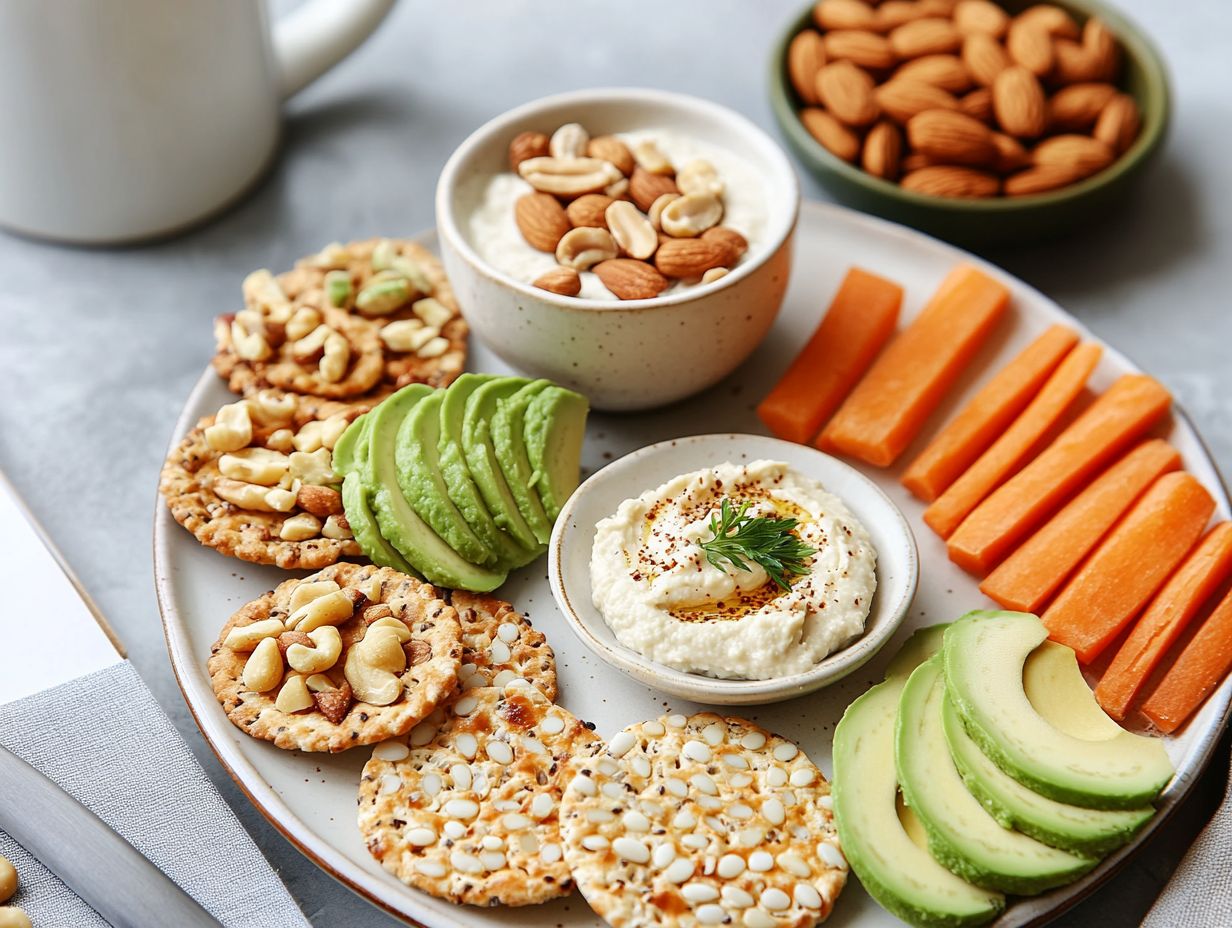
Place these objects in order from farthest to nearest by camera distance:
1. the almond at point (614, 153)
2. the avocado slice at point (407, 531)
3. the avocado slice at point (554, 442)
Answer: the almond at point (614, 153)
the avocado slice at point (554, 442)
the avocado slice at point (407, 531)

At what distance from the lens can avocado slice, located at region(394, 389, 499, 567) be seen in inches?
94.4

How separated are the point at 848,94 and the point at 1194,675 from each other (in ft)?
5.91

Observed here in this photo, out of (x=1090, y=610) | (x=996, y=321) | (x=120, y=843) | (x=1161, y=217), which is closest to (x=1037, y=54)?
(x=1161, y=217)

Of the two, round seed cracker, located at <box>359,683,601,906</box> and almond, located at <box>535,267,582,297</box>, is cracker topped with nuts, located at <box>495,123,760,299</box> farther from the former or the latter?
round seed cracker, located at <box>359,683,601,906</box>

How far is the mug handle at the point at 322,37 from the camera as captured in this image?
3.56 meters

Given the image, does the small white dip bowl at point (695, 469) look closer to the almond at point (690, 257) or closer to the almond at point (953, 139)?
the almond at point (690, 257)

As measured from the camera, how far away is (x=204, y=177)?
11.0ft

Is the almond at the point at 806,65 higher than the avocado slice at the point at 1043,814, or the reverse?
the almond at the point at 806,65

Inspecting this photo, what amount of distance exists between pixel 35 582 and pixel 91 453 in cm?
58

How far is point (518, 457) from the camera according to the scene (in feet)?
8.20

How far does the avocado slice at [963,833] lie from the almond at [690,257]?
3.31ft

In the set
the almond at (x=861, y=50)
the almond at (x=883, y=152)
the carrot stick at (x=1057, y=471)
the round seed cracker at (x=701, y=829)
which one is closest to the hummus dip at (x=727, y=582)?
the round seed cracker at (x=701, y=829)

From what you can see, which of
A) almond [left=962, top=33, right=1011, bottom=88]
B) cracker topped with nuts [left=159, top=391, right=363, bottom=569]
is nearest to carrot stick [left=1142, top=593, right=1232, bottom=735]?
cracker topped with nuts [left=159, top=391, right=363, bottom=569]

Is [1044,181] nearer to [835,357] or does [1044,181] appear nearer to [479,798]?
[835,357]
